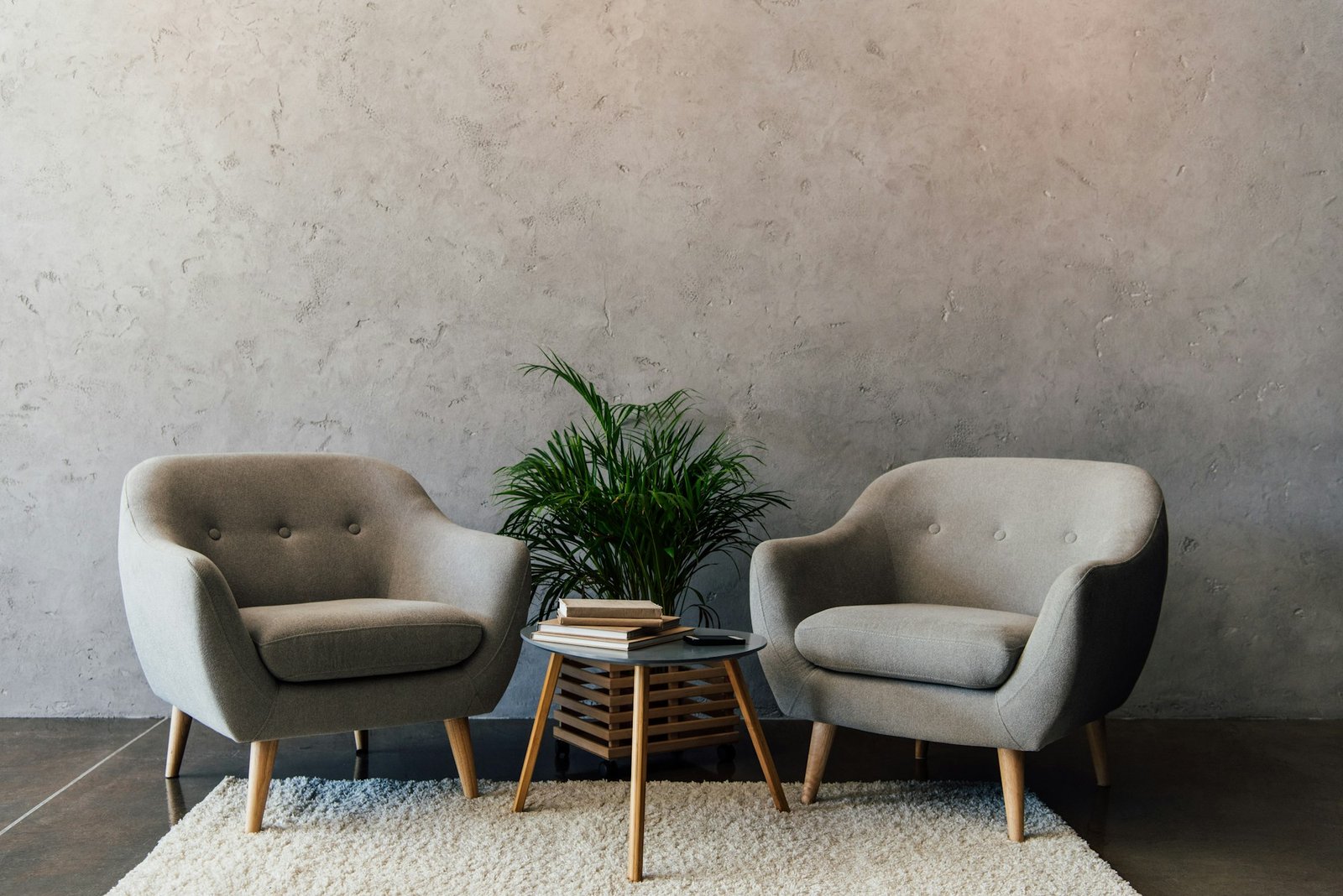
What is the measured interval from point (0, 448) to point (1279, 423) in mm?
4125

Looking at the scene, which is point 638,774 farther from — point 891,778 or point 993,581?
point 993,581

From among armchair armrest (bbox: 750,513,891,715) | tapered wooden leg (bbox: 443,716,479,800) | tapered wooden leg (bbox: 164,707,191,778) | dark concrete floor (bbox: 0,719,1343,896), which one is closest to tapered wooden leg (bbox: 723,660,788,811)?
armchair armrest (bbox: 750,513,891,715)

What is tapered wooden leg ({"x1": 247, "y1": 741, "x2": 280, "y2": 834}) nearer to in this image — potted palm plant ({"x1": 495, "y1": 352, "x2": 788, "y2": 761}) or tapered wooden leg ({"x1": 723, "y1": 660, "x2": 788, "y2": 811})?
potted palm plant ({"x1": 495, "y1": 352, "x2": 788, "y2": 761})

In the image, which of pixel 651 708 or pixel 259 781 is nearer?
pixel 259 781

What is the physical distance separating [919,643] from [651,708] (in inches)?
34.1

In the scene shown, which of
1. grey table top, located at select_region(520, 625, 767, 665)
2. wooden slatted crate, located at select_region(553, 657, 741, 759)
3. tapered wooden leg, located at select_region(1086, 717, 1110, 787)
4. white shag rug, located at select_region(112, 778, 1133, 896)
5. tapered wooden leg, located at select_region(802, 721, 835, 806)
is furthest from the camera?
wooden slatted crate, located at select_region(553, 657, 741, 759)

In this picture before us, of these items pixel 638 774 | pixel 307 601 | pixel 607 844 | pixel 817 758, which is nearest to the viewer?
pixel 638 774

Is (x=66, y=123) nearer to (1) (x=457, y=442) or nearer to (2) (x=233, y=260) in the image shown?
(2) (x=233, y=260)

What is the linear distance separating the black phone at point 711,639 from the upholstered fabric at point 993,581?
0.29 meters

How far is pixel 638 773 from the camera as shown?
2379 mm

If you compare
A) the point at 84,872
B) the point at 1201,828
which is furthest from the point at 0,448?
the point at 1201,828

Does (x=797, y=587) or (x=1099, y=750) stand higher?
(x=797, y=587)

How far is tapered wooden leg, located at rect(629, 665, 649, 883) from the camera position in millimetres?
2312

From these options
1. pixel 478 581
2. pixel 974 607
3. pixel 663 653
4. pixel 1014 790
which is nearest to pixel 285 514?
pixel 478 581
